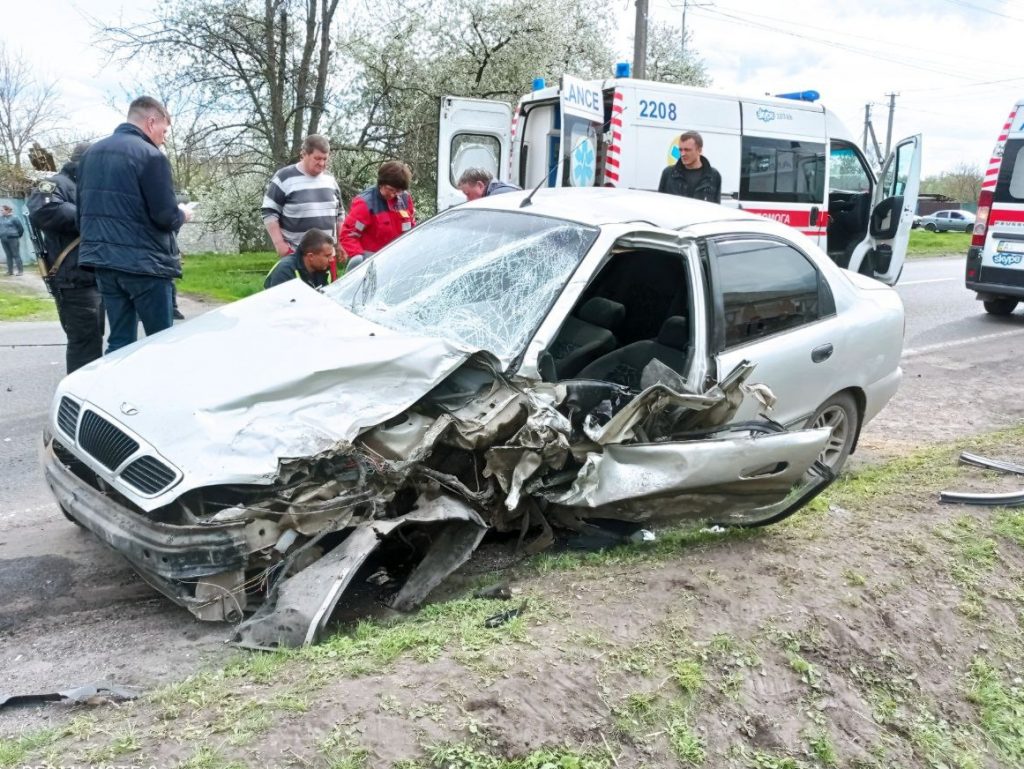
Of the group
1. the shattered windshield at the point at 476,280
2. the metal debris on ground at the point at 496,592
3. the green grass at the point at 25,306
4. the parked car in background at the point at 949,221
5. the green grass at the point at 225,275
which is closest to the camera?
the metal debris on ground at the point at 496,592

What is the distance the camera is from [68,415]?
341 cm

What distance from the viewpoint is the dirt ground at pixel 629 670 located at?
2299 millimetres

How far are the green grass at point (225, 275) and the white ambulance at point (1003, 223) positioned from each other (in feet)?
35.2

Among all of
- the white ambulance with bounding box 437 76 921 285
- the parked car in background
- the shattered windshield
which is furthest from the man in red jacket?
the parked car in background

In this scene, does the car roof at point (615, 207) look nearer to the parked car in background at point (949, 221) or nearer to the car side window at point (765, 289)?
the car side window at point (765, 289)

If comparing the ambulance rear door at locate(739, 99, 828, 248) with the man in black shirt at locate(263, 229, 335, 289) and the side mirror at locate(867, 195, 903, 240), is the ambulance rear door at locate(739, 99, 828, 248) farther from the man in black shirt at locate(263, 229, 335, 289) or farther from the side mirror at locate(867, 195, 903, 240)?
the man in black shirt at locate(263, 229, 335, 289)

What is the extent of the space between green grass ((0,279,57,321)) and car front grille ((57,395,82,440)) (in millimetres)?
8210

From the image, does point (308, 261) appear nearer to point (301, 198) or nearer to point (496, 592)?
point (301, 198)

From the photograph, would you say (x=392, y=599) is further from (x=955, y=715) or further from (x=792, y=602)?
(x=955, y=715)

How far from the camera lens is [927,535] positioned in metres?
4.12

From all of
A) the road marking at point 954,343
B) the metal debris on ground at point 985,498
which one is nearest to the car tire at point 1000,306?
the road marking at point 954,343

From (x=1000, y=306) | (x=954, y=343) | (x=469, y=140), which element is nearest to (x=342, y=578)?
(x=469, y=140)

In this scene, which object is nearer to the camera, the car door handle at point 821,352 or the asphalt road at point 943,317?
the car door handle at point 821,352

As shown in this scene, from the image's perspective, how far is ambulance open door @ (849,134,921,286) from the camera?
11.5 meters
